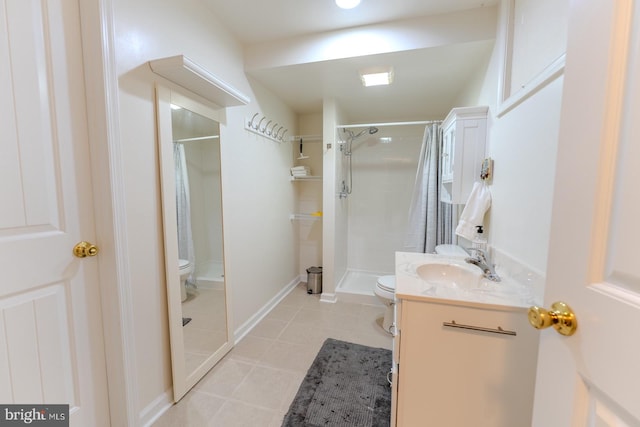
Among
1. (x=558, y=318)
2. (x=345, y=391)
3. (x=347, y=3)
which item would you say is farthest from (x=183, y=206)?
(x=558, y=318)

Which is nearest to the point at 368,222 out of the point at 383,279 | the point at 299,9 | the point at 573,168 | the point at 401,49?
the point at 383,279

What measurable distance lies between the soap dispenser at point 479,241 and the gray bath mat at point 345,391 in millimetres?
1087

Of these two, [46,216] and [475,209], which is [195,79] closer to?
[46,216]

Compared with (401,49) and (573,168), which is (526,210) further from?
(401,49)

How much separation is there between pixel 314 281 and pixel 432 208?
64.2 inches

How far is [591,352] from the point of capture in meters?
0.51

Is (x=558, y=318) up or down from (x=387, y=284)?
up

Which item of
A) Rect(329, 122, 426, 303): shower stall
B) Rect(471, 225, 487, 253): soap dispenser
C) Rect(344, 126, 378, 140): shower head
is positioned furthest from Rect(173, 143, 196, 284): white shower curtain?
Rect(344, 126, 378, 140): shower head

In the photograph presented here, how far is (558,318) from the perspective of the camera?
58 cm

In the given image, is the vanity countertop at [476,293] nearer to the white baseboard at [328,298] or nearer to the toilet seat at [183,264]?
the toilet seat at [183,264]

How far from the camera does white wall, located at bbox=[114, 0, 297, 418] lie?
1303 millimetres

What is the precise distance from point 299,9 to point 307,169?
1785 mm

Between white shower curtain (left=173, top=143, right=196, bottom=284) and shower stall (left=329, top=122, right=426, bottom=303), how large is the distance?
202 centimetres

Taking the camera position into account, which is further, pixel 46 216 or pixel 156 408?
pixel 156 408
